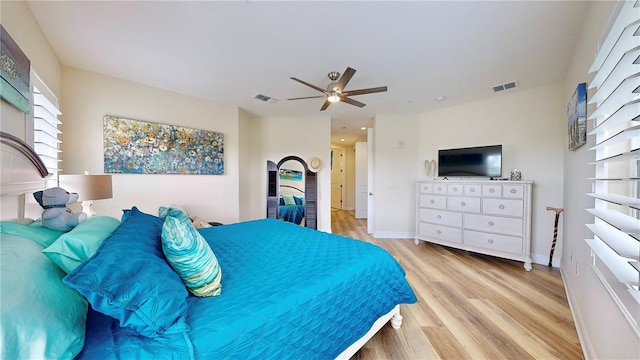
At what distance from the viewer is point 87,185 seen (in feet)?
6.06

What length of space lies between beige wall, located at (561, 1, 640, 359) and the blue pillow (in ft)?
6.03

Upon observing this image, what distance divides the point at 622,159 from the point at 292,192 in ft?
13.4

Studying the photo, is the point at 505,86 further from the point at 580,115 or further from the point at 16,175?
the point at 16,175

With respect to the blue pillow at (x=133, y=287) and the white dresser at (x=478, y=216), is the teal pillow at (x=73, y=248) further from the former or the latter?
the white dresser at (x=478, y=216)

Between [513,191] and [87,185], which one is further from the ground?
[87,185]

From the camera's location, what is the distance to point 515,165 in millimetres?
3281

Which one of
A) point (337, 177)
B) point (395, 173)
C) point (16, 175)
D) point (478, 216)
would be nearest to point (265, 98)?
point (16, 175)

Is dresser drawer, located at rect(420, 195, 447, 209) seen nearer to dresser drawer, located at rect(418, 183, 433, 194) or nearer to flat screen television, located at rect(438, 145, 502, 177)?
dresser drawer, located at rect(418, 183, 433, 194)

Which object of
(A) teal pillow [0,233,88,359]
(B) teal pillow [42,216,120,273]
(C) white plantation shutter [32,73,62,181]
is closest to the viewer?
(A) teal pillow [0,233,88,359]

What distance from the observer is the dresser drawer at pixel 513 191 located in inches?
113

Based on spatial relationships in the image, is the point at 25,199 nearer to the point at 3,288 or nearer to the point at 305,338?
the point at 3,288

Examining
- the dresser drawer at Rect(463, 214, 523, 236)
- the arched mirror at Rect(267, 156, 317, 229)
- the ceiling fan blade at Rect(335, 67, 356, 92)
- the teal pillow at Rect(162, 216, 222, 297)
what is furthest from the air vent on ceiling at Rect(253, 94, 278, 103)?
the dresser drawer at Rect(463, 214, 523, 236)

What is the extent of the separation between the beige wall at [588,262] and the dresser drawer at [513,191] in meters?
0.49

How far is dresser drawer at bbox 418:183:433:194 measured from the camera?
147 inches
